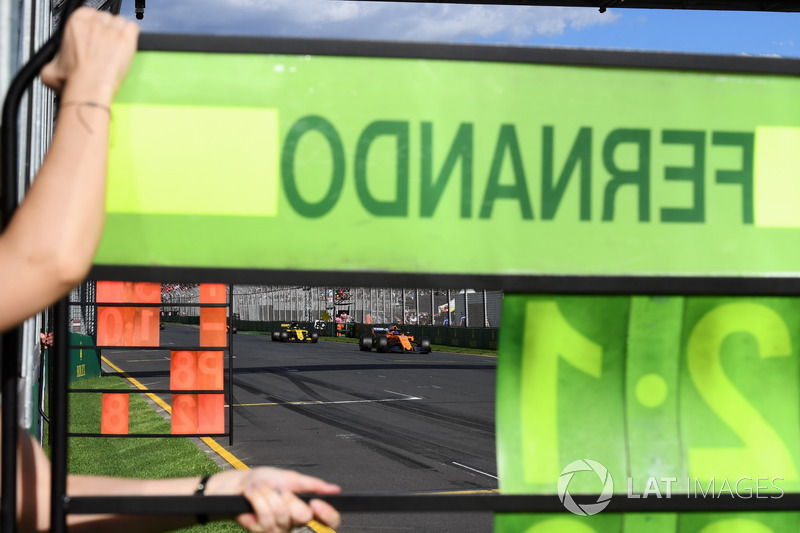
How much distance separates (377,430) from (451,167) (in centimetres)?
1214

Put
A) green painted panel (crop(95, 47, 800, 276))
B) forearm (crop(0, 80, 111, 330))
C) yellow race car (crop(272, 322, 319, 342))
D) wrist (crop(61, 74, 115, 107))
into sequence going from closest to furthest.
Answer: forearm (crop(0, 80, 111, 330)) < wrist (crop(61, 74, 115, 107)) < green painted panel (crop(95, 47, 800, 276)) < yellow race car (crop(272, 322, 319, 342))

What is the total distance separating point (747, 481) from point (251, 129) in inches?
59.2

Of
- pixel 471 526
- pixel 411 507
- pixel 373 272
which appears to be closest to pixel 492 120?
pixel 373 272

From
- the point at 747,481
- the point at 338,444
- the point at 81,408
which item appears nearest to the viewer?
the point at 747,481

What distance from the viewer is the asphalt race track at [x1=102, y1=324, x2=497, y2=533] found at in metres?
9.16

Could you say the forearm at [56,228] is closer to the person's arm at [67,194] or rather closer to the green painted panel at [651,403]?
the person's arm at [67,194]

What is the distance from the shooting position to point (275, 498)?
172cm

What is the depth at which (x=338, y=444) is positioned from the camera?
1216cm

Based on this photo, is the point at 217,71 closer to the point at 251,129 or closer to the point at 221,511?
the point at 251,129

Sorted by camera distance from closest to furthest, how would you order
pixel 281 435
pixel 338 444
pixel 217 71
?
1. pixel 217 71
2. pixel 338 444
3. pixel 281 435

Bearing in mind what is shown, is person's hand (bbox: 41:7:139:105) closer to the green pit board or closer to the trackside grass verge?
the green pit board

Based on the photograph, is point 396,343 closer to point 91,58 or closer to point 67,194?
point 91,58

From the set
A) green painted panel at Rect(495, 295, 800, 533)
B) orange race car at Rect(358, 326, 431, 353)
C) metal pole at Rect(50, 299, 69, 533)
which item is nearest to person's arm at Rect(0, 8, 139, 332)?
metal pole at Rect(50, 299, 69, 533)

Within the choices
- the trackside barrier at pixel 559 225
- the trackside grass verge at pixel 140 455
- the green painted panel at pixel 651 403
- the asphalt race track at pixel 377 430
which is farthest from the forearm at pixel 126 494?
the trackside grass verge at pixel 140 455
